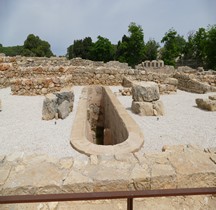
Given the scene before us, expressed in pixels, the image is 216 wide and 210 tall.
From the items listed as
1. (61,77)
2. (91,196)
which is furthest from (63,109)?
(91,196)

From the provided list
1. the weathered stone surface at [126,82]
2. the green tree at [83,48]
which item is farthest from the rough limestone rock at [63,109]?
the green tree at [83,48]

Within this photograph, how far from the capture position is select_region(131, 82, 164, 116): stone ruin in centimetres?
638

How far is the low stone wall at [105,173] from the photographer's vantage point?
2590 millimetres

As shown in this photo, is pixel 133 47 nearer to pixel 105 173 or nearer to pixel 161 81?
pixel 161 81

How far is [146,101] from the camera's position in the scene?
21.7 feet

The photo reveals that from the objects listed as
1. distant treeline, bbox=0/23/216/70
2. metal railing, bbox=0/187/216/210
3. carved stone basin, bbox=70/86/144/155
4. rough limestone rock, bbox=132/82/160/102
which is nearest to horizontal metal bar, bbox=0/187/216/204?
metal railing, bbox=0/187/216/210

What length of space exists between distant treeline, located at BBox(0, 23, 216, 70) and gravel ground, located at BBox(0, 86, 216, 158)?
26.9 meters

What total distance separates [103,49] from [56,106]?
1428 inches

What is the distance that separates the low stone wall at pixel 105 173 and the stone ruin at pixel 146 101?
123 inches

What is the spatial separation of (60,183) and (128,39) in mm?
37459

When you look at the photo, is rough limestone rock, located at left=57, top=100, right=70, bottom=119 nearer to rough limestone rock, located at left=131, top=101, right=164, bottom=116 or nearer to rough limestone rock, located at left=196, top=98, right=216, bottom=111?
rough limestone rock, located at left=131, top=101, right=164, bottom=116

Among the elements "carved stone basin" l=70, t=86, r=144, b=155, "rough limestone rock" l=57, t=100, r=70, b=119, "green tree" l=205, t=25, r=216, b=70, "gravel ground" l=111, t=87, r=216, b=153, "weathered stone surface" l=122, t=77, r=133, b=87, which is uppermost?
"green tree" l=205, t=25, r=216, b=70

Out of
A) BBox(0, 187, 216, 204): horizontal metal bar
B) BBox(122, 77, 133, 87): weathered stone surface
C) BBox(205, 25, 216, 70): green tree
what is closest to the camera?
BBox(0, 187, 216, 204): horizontal metal bar

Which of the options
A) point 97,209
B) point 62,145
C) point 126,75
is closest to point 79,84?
point 126,75
